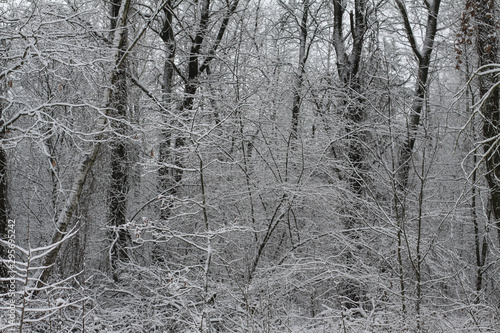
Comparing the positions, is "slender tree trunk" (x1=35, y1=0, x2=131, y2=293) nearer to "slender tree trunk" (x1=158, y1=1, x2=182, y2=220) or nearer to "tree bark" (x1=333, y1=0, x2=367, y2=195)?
"slender tree trunk" (x1=158, y1=1, x2=182, y2=220)

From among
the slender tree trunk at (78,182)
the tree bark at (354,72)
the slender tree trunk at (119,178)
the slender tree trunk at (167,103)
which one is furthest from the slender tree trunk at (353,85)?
the slender tree trunk at (119,178)

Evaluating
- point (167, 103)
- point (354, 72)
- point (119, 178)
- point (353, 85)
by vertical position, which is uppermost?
point (354, 72)

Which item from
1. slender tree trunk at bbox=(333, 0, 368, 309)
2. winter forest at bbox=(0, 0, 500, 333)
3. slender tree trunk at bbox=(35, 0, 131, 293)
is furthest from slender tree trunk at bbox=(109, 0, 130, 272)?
slender tree trunk at bbox=(333, 0, 368, 309)

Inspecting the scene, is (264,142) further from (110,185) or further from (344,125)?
(110,185)

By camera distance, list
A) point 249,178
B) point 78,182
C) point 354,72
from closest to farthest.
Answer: point 78,182
point 249,178
point 354,72

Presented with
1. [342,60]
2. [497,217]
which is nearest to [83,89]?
[342,60]

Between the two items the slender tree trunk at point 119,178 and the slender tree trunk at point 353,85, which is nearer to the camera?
the slender tree trunk at point 353,85

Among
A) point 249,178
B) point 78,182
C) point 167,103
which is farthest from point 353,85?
point 78,182

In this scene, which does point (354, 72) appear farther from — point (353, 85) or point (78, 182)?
point (78, 182)

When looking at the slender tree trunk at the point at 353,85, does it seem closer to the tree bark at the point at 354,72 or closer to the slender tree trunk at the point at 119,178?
the tree bark at the point at 354,72

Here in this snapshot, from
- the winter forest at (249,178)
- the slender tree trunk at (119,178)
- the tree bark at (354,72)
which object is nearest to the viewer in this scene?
the winter forest at (249,178)

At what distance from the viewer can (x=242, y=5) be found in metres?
12.2

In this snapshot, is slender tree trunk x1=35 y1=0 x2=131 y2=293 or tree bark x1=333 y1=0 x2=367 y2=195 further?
tree bark x1=333 y1=0 x2=367 y2=195

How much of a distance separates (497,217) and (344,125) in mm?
3003
